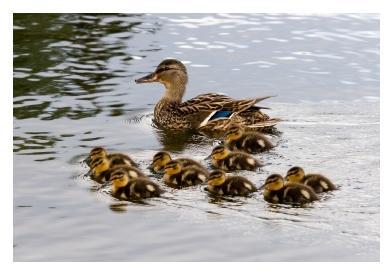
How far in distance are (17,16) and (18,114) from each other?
3.05 m

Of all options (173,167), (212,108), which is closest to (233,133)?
(212,108)

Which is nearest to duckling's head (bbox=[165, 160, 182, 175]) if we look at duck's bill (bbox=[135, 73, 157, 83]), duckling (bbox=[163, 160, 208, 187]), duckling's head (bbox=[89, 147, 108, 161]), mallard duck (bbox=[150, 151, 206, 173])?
duckling (bbox=[163, 160, 208, 187])

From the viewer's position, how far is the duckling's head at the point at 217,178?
738 cm

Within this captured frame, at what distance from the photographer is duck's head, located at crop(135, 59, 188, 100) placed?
966cm

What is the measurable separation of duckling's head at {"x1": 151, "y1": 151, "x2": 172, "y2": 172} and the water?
295mm

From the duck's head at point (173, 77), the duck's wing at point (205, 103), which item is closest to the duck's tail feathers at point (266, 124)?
the duck's wing at point (205, 103)

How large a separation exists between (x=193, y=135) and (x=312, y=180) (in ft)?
6.26

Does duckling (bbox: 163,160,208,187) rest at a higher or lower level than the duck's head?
lower

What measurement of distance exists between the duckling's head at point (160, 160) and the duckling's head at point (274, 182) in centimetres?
89

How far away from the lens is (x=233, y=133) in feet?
28.0

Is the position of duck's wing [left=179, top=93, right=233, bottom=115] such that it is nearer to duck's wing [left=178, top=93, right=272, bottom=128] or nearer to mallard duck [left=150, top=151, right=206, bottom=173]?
duck's wing [left=178, top=93, right=272, bottom=128]

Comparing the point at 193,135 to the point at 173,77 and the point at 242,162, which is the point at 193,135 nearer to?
the point at 173,77

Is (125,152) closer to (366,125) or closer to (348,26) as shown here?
(366,125)

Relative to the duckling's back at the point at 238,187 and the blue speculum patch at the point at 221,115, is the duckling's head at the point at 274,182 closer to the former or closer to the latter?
the duckling's back at the point at 238,187
